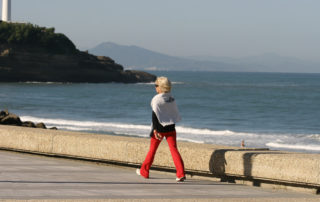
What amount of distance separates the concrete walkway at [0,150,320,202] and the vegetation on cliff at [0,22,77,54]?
120 metres

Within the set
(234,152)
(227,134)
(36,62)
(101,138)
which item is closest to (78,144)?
(101,138)

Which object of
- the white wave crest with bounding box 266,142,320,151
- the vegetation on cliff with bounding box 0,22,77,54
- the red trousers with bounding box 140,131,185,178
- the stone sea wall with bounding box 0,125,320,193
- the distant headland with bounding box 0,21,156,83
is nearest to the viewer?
the stone sea wall with bounding box 0,125,320,193

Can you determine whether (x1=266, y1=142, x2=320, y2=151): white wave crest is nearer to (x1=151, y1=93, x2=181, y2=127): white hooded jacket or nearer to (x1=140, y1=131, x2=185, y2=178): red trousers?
(x1=140, y1=131, x2=185, y2=178): red trousers

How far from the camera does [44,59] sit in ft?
415

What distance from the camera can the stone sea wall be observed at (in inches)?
288

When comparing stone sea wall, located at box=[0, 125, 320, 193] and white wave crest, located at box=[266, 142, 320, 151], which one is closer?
stone sea wall, located at box=[0, 125, 320, 193]

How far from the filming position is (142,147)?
8.70m

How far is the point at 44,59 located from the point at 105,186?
121921 mm

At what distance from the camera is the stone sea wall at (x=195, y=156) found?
24.0 ft

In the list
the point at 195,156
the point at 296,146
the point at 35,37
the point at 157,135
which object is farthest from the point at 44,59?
the point at 157,135

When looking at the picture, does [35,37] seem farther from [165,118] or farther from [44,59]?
[165,118]

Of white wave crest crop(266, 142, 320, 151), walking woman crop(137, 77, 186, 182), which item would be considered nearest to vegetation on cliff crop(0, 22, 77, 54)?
white wave crest crop(266, 142, 320, 151)

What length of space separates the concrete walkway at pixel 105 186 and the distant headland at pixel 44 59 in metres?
115

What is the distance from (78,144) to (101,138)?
1.40ft
